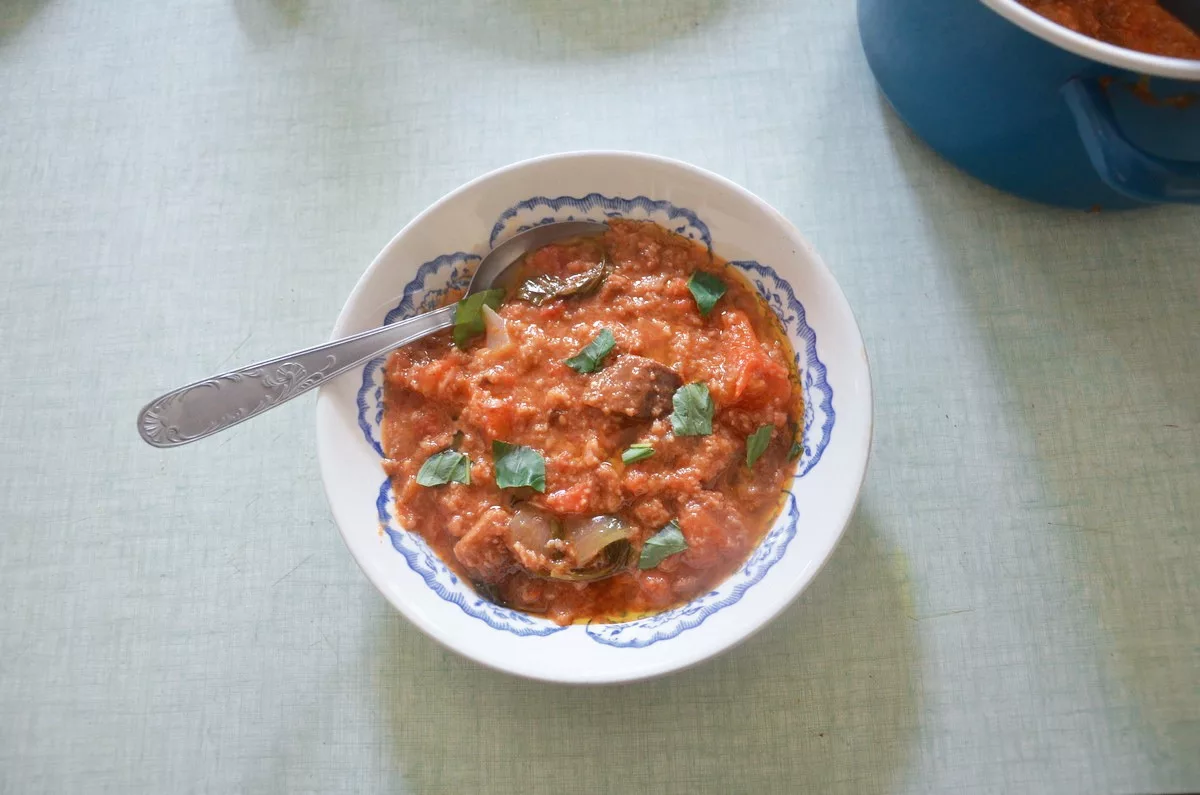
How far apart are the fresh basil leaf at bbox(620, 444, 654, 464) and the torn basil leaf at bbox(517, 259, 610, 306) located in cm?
38

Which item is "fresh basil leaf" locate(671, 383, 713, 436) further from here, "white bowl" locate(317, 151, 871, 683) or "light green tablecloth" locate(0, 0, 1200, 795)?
"light green tablecloth" locate(0, 0, 1200, 795)

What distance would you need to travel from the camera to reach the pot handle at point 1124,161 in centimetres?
163

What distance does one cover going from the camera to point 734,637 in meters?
1.64

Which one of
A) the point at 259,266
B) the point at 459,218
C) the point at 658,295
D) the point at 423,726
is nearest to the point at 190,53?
the point at 259,266

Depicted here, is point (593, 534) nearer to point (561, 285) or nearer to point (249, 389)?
point (561, 285)

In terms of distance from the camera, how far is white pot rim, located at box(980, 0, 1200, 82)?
1475 mm

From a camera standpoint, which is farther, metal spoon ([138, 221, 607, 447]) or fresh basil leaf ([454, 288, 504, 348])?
fresh basil leaf ([454, 288, 504, 348])

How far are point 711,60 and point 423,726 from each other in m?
1.81

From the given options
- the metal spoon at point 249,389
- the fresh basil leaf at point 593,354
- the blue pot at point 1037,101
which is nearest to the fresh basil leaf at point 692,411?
the fresh basil leaf at point 593,354

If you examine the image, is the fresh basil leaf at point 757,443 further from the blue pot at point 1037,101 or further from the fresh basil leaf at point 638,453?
the blue pot at point 1037,101

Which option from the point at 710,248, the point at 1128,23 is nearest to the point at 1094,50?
the point at 1128,23

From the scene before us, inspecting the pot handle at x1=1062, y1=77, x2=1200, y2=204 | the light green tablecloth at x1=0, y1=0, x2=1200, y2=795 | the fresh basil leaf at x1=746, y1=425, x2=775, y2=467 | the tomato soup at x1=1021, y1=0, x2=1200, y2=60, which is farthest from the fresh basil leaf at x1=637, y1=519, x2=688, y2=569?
the tomato soup at x1=1021, y1=0, x2=1200, y2=60

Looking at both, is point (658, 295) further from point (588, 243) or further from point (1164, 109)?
point (1164, 109)

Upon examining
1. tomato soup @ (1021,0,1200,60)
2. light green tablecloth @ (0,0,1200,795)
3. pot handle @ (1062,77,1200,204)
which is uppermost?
tomato soup @ (1021,0,1200,60)
